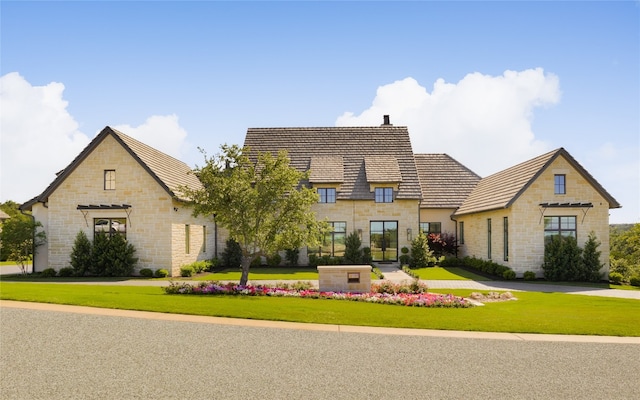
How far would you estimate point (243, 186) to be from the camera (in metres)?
19.3

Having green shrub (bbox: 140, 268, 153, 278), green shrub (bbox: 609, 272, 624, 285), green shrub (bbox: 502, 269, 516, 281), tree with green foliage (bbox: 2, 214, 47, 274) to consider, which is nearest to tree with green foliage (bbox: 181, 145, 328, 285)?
green shrub (bbox: 140, 268, 153, 278)

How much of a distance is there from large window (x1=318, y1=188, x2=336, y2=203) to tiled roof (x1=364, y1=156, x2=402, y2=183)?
2.47 m

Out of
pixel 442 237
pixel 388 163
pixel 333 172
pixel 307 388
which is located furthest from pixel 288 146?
pixel 307 388

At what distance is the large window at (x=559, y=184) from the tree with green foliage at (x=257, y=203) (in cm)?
1275

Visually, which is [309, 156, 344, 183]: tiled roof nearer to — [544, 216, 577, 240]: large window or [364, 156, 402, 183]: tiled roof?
[364, 156, 402, 183]: tiled roof

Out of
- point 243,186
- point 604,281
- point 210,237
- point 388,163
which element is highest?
point 388,163

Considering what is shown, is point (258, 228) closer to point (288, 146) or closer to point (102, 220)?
point (102, 220)

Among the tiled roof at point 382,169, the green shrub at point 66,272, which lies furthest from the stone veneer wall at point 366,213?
the green shrub at point 66,272

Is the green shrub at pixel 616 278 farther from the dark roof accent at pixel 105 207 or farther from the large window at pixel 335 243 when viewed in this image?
the dark roof accent at pixel 105 207

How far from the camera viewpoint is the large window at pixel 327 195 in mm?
32625

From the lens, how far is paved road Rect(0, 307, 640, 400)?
24.9 ft

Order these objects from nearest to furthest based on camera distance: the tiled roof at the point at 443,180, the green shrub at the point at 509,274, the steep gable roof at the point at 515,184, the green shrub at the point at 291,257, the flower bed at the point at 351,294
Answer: the flower bed at the point at 351,294
the green shrub at the point at 509,274
the steep gable roof at the point at 515,184
the green shrub at the point at 291,257
the tiled roof at the point at 443,180

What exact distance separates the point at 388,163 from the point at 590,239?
13.5 metres

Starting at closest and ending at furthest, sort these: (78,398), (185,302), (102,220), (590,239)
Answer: (78,398)
(185,302)
(590,239)
(102,220)
